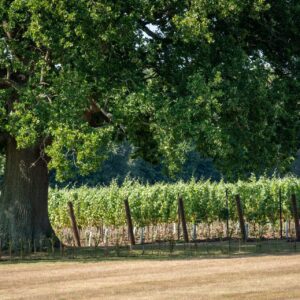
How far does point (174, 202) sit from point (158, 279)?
1015 inches

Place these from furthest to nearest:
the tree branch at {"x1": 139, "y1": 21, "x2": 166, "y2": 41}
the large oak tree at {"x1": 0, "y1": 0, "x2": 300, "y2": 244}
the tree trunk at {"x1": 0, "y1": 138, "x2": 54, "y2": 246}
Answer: the tree trunk at {"x1": 0, "y1": 138, "x2": 54, "y2": 246} → the tree branch at {"x1": 139, "y1": 21, "x2": 166, "y2": 41} → the large oak tree at {"x1": 0, "y1": 0, "x2": 300, "y2": 244}

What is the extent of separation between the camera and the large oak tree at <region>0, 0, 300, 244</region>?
1099 inches

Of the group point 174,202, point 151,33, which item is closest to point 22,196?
point 151,33

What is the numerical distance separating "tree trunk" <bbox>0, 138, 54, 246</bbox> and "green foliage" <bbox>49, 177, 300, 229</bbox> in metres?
12.9

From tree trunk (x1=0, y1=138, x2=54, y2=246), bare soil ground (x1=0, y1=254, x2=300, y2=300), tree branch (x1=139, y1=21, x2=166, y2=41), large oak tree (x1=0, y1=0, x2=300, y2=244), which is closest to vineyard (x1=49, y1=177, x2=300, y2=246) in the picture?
tree trunk (x1=0, y1=138, x2=54, y2=246)

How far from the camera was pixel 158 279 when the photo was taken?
2202 cm

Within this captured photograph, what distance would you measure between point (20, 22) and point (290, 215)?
19.8m

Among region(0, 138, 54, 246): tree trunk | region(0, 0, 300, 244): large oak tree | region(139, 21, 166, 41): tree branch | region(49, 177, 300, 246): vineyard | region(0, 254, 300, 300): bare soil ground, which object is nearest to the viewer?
region(0, 254, 300, 300): bare soil ground

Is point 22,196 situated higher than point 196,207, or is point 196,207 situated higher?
point 196,207

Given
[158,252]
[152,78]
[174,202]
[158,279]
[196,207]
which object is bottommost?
[158,279]

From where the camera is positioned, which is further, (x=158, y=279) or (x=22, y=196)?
(x=22, y=196)

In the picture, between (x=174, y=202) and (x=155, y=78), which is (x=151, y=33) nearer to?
(x=155, y=78)

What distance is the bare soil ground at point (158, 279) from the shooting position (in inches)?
752

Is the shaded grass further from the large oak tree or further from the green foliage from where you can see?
the green foliage
